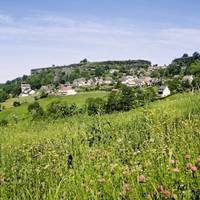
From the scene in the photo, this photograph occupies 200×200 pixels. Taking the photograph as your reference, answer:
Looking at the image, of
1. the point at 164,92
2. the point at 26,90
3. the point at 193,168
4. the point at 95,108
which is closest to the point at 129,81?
the point at 26,90

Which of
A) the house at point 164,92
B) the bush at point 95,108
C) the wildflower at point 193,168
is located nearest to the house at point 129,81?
the house at point 164,92

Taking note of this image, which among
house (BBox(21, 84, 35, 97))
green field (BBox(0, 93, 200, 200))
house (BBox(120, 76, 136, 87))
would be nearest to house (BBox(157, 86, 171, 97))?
house (BBox(120, 76, 136, 87))

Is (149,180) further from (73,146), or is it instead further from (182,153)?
(73,146)

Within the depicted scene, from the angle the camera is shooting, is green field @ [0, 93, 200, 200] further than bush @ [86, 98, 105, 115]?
No

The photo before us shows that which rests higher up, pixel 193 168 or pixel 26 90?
pixel 193 168

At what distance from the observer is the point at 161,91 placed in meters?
79.4

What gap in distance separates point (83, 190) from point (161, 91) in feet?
251

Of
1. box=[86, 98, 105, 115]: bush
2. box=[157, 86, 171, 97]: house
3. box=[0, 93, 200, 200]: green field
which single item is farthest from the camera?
box=[157, 86, 171, 97]: house

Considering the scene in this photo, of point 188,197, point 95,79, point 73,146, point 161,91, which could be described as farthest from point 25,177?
point 95,79

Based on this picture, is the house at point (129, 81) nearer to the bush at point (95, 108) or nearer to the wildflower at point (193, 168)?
the bush at point (95, 108)

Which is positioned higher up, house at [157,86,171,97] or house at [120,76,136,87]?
house at [157,86,171,97]

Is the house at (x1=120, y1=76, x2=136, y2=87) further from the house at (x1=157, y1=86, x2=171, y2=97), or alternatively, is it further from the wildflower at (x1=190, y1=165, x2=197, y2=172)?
the wildflower at (x1=190, y1=165, x2=197, y2=172)

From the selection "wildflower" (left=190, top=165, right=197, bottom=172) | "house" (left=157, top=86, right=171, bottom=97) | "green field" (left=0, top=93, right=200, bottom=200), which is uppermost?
"wildflower" (left=190, top=165, right=197, bottom=172)

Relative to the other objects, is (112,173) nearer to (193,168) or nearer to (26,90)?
(193,168)
